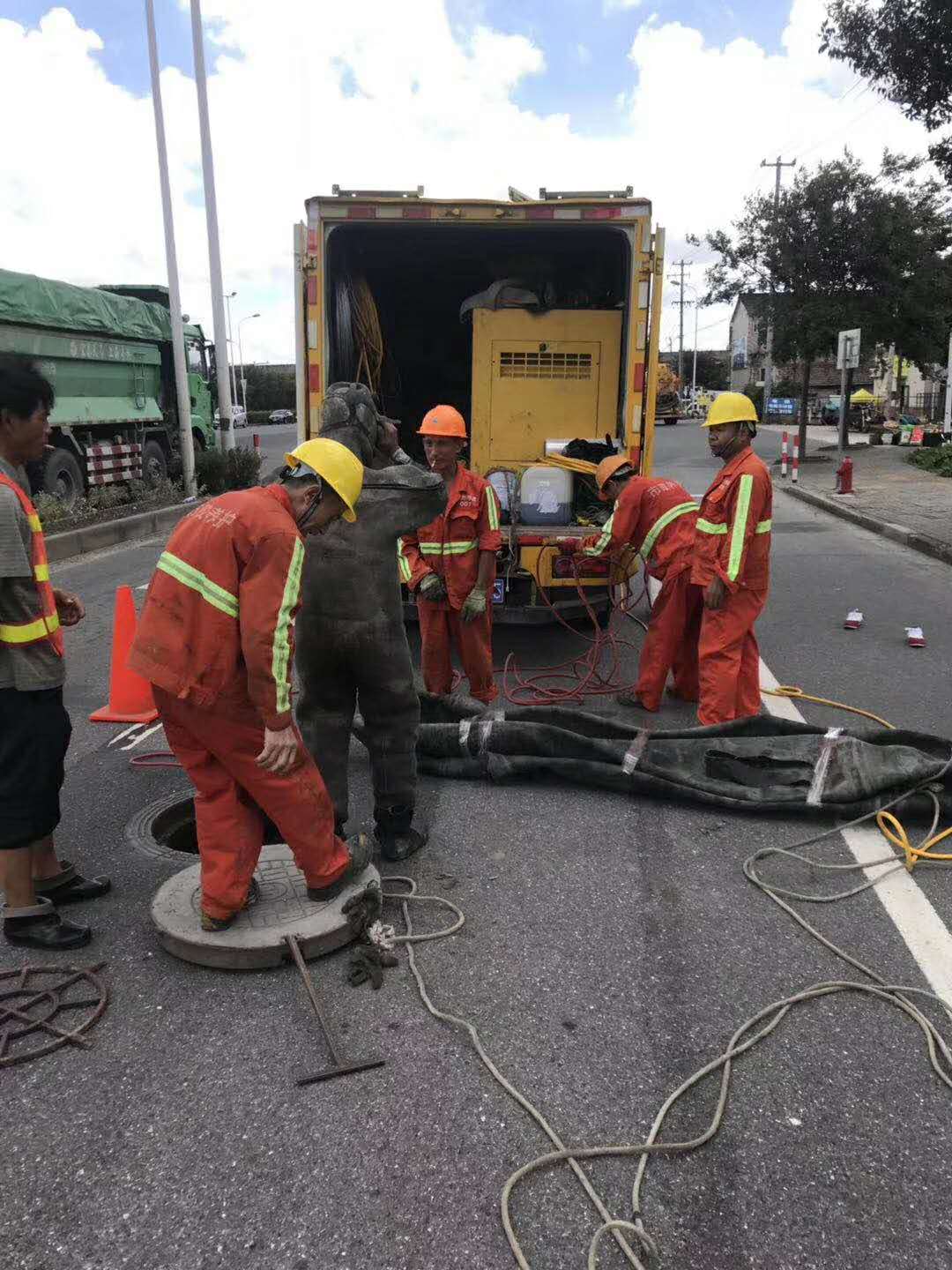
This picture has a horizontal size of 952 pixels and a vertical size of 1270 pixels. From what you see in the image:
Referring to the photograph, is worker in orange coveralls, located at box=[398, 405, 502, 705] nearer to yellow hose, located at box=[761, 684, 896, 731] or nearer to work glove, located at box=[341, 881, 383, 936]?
yellow hose, located at box=[761, 684, 896, 731]

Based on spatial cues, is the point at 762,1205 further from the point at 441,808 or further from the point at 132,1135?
the point at 441,808

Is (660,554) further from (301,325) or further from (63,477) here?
(63,477)

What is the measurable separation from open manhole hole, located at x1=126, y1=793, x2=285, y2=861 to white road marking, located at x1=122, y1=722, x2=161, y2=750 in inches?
33.1

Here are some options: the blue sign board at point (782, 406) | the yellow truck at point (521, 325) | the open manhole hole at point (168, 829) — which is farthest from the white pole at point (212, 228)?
the blue sign board at point (782, 406)

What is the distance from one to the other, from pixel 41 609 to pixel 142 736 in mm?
2314

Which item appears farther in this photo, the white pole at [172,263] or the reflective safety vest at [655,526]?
the white pole at [172,263]

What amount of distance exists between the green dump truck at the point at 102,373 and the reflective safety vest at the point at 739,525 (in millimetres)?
11016

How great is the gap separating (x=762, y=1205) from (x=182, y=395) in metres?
15.6

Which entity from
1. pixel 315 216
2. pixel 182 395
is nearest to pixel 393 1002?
pixel 315 216

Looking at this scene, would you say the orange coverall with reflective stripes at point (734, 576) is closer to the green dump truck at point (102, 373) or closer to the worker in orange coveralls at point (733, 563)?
the worker in orange coveralls at point (733, 563)

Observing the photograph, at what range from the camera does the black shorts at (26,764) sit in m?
3.00

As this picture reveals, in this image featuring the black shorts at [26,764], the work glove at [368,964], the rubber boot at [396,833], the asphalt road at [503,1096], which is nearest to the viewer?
the asphalt road at [503,1096]

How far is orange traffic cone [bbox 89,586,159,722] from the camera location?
5293mm

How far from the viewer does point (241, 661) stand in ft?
9.34
